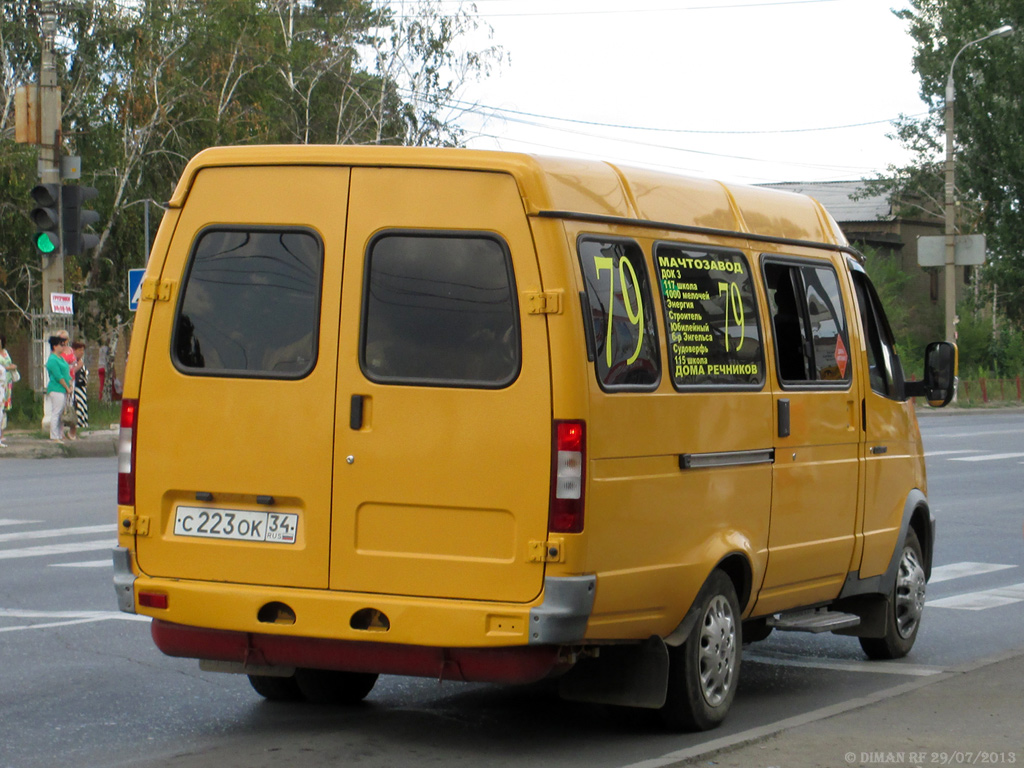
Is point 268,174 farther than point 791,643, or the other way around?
point 791,643

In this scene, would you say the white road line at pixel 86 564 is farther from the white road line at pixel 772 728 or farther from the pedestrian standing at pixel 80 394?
the pedestrian standing at pixel 80 394

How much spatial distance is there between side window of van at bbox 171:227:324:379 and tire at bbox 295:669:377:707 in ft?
5.39

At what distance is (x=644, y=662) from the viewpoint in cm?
616

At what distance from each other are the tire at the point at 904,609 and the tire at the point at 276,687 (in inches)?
128

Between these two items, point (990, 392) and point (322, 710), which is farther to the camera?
point (990, 392)

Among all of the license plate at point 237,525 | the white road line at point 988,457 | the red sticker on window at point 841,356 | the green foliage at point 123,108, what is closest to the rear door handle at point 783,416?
the red sticker on window at point 841,356

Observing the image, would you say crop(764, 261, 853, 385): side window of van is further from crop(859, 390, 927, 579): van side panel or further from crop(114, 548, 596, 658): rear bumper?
crop(114, 548, 596, 658): rear bumper

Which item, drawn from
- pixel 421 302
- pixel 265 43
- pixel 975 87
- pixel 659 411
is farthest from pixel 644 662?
pixel 975 87

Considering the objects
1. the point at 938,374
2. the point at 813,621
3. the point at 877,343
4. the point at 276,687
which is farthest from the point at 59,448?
the point at 813,621

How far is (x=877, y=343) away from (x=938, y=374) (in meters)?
0.37

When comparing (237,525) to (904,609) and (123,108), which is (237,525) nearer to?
(904,609)

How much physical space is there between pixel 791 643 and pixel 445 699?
278cm

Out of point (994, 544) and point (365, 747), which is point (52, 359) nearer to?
point (994, 544)

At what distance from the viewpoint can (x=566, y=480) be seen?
18.2 feet
